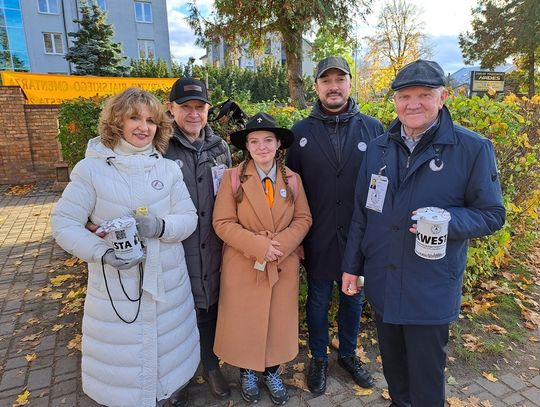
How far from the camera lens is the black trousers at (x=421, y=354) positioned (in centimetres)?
208

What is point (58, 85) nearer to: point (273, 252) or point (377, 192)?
point (273, 252)

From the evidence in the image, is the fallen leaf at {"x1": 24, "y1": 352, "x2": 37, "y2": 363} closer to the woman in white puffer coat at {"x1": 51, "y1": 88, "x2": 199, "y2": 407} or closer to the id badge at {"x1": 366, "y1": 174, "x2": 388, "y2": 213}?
the woman in white puffer coat at {"x1": 51, "y1": 88, "x2": 199, "y2": 407}

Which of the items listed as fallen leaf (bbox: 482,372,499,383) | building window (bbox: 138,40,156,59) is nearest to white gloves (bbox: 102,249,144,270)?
fallen leaf (bbox: 482,372,499,383)

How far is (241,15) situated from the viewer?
13.2m

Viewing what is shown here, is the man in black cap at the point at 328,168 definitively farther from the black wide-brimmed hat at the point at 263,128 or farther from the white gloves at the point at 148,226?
the white gloves at the point at 148,226

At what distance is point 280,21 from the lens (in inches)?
519

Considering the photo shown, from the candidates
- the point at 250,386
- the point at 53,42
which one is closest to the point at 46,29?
the point at 53,42

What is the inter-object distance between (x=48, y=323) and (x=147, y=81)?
1103cm

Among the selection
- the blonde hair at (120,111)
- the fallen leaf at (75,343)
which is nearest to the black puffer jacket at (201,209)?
the blonde hair at (120,111)

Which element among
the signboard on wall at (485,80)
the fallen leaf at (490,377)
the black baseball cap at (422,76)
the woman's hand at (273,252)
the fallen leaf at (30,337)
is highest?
the signboard on wall at (485,80)

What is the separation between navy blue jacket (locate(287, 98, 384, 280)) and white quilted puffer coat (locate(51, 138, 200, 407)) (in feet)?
2.93

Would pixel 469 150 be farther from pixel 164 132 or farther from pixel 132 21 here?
pixel 132 21

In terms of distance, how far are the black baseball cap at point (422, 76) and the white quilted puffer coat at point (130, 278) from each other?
1392 mm

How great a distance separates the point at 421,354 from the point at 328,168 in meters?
1.28
